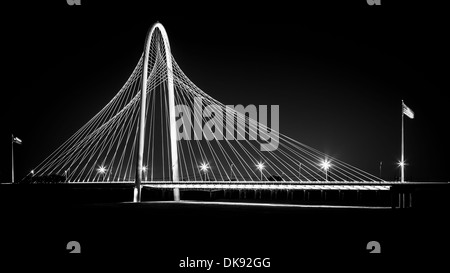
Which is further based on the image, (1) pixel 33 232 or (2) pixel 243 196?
(2) pixel 243 196

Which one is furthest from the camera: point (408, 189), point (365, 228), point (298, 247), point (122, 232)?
point (408, 189)

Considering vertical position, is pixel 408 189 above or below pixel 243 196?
above

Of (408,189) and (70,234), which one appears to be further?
(408,189)

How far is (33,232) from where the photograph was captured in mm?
28156

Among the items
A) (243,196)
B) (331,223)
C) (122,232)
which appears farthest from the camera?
(243,196)
